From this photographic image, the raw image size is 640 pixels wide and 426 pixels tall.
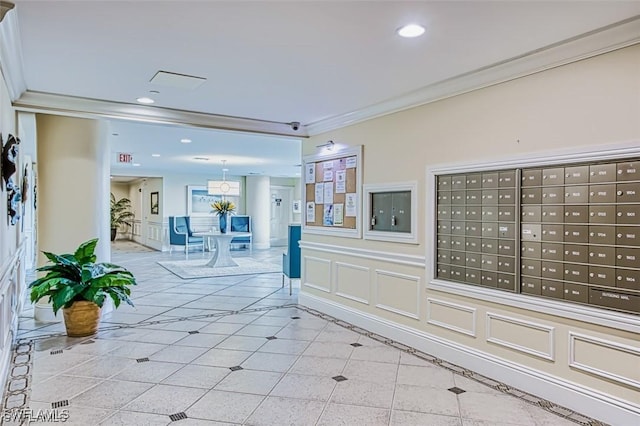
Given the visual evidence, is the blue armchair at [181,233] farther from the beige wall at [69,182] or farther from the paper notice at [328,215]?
the paper notice at [328,215]

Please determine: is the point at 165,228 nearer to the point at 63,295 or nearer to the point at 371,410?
the point at 63,295

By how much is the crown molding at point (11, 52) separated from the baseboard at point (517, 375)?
12.1 ft

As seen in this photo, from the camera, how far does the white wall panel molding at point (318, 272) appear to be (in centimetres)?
513

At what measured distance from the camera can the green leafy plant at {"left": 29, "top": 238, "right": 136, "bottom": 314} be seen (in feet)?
12.9

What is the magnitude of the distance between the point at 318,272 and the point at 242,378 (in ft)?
7.47

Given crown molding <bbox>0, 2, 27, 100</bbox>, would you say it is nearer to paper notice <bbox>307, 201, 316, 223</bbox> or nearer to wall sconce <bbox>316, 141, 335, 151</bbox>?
wall sconce <bbox>316, 141, 335, 151</bbox>

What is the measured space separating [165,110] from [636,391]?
455 centimetres

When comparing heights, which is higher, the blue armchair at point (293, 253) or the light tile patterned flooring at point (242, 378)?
the blue armchair at point (293, 253)

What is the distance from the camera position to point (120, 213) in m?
15.9

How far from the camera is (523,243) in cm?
299

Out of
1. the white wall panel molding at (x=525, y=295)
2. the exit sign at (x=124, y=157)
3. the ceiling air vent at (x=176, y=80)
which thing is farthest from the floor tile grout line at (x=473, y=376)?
the exit sign at (x=124, y=157)

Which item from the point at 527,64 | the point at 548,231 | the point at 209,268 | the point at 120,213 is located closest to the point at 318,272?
the point at 548,231

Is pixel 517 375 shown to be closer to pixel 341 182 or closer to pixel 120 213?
pixel 341 182

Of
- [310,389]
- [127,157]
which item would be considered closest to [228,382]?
[310,389]
